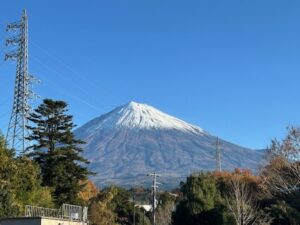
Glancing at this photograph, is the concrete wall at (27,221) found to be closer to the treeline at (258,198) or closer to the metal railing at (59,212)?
the metal railing at (59,212)

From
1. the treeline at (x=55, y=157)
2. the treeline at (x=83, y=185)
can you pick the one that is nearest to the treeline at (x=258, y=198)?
the treeline at (x=83, y=185)

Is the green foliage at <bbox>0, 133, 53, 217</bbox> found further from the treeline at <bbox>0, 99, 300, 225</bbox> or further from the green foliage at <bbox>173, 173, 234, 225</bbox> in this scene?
the green foliage at <bbox>173, 173, 234, 225</bbox>

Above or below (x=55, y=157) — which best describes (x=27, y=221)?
below

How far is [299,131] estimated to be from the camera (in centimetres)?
3288

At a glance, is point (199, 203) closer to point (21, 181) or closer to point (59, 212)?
point (21, 181)

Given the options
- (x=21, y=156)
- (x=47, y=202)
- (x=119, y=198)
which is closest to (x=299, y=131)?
(x=47, y=202)

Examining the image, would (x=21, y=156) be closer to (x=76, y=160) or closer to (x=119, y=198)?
(x=76, y=160)


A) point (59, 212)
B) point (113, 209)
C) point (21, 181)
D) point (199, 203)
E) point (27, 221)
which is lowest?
point (27, 221)

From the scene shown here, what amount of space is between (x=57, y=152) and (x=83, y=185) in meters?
5.10

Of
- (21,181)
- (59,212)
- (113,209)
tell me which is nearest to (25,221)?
(59,212)

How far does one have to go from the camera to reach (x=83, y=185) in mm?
60781

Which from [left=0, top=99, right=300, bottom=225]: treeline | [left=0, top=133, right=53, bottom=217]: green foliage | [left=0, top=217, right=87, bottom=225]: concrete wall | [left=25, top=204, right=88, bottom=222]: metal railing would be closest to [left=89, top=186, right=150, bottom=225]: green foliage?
[left=0, top=99, right=300, bottom=225]: treeline

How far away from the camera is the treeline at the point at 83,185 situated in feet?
129

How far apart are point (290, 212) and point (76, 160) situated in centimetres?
2174
